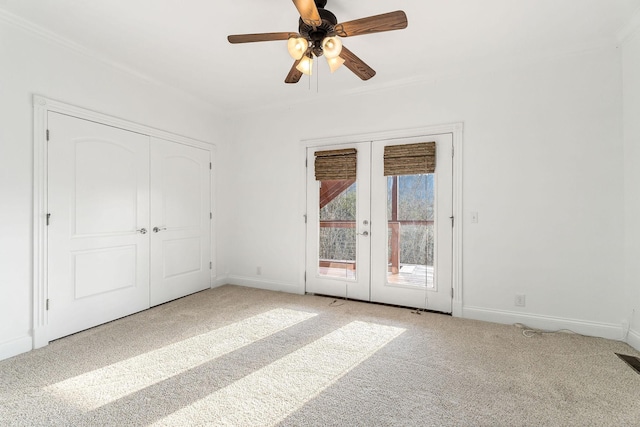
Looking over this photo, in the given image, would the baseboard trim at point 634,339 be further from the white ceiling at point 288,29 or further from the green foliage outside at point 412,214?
the white ceiling at point 288,29

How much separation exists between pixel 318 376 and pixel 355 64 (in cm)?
228

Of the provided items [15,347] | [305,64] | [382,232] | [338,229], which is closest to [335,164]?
[338,229]

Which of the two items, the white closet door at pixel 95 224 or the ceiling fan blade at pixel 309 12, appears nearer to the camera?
the ceiling fan blade at pixel 309 12

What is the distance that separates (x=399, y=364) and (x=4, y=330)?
303 cm

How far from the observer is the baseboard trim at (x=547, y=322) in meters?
2.76

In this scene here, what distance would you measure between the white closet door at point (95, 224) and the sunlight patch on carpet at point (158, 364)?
985mm

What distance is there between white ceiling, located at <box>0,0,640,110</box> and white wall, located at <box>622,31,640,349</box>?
0.29m

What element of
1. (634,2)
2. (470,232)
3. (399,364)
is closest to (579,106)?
(634,2)

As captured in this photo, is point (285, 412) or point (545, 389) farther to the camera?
point (545, 389)

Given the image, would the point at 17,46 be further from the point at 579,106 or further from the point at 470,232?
the point at 579,106

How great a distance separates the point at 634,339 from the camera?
8.41 feet

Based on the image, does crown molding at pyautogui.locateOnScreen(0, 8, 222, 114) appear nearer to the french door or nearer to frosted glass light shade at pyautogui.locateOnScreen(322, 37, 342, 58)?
the french door

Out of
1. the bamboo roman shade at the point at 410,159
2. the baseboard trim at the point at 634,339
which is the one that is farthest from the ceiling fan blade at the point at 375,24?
the baseboard trim at the point at 634,339

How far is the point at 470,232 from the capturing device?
3285mm
